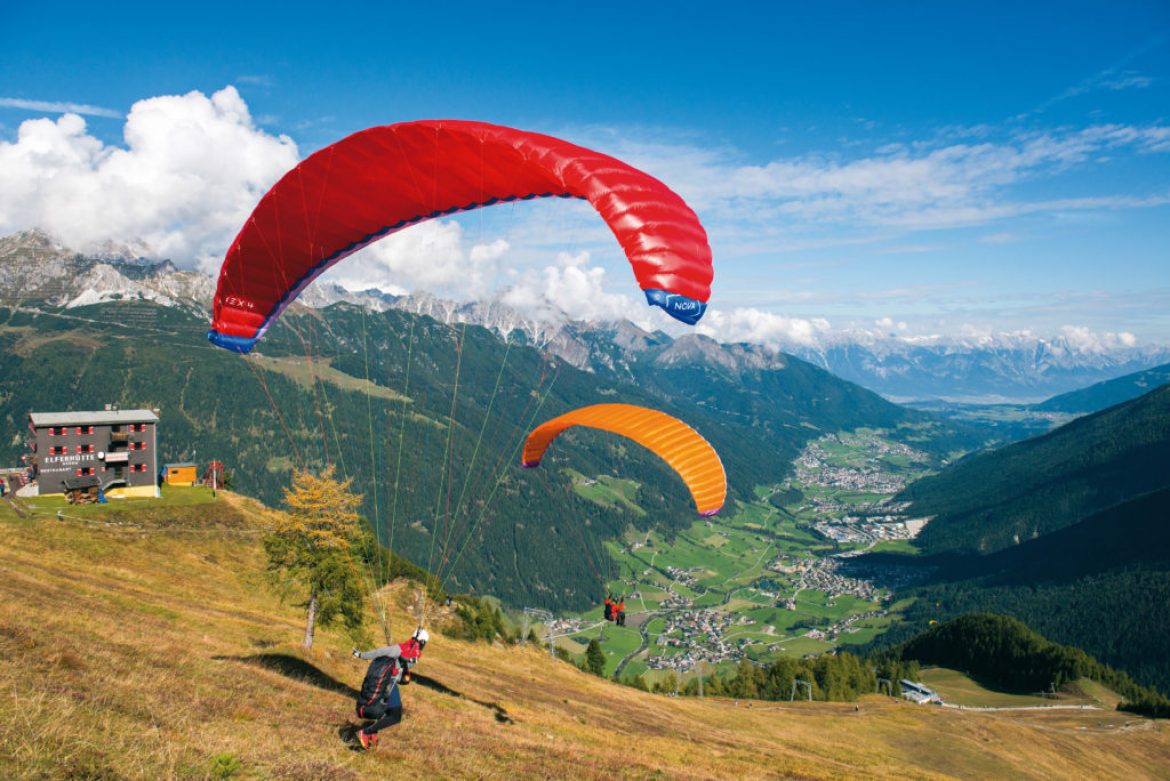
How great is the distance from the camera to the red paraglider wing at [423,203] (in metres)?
12.6

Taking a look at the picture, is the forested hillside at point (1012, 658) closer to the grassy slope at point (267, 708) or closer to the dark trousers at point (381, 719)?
the grassy slope at point (267, 708)

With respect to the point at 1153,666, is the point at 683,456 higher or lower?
higher

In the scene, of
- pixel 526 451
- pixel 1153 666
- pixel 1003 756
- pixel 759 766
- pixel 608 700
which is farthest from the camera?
pixel 1153 666

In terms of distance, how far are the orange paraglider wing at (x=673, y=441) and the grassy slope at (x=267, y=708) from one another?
7.80 m

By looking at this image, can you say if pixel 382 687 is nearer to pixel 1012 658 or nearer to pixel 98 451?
pixel 98 451

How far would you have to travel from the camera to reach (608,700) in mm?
35500

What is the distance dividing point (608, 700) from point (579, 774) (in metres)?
25.2

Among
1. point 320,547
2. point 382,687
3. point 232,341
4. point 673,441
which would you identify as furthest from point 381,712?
point 320,547

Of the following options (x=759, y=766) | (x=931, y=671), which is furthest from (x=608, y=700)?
(x=931, y=671)

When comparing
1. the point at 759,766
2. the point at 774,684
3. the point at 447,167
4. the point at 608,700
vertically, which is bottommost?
the point at 774,684

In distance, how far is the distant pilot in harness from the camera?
10.6 m

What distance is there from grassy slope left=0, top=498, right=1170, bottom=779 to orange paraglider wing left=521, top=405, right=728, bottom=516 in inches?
307

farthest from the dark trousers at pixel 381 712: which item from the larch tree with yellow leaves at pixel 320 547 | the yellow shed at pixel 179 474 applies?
the yellow shed at pixel 179 474

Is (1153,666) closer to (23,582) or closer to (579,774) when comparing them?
(579,774)
